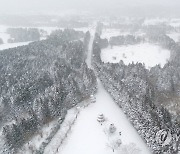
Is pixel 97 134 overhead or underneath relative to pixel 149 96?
underneath

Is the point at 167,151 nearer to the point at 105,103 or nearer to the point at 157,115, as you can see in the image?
the point at 157,115

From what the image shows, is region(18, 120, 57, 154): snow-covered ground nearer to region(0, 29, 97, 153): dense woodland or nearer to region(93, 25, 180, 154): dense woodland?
region(0, 29, 97, 153): dense woodland

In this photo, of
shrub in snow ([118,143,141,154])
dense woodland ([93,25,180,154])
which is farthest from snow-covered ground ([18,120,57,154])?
dense woodland ([93,25,180,154])

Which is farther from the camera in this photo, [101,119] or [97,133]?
[101,119]

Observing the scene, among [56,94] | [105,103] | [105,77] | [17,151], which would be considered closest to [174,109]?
[105,103]

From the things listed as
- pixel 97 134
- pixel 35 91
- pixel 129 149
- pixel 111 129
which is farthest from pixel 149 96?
pixel 35 91

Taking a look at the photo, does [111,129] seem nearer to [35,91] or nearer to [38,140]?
[38,140]
